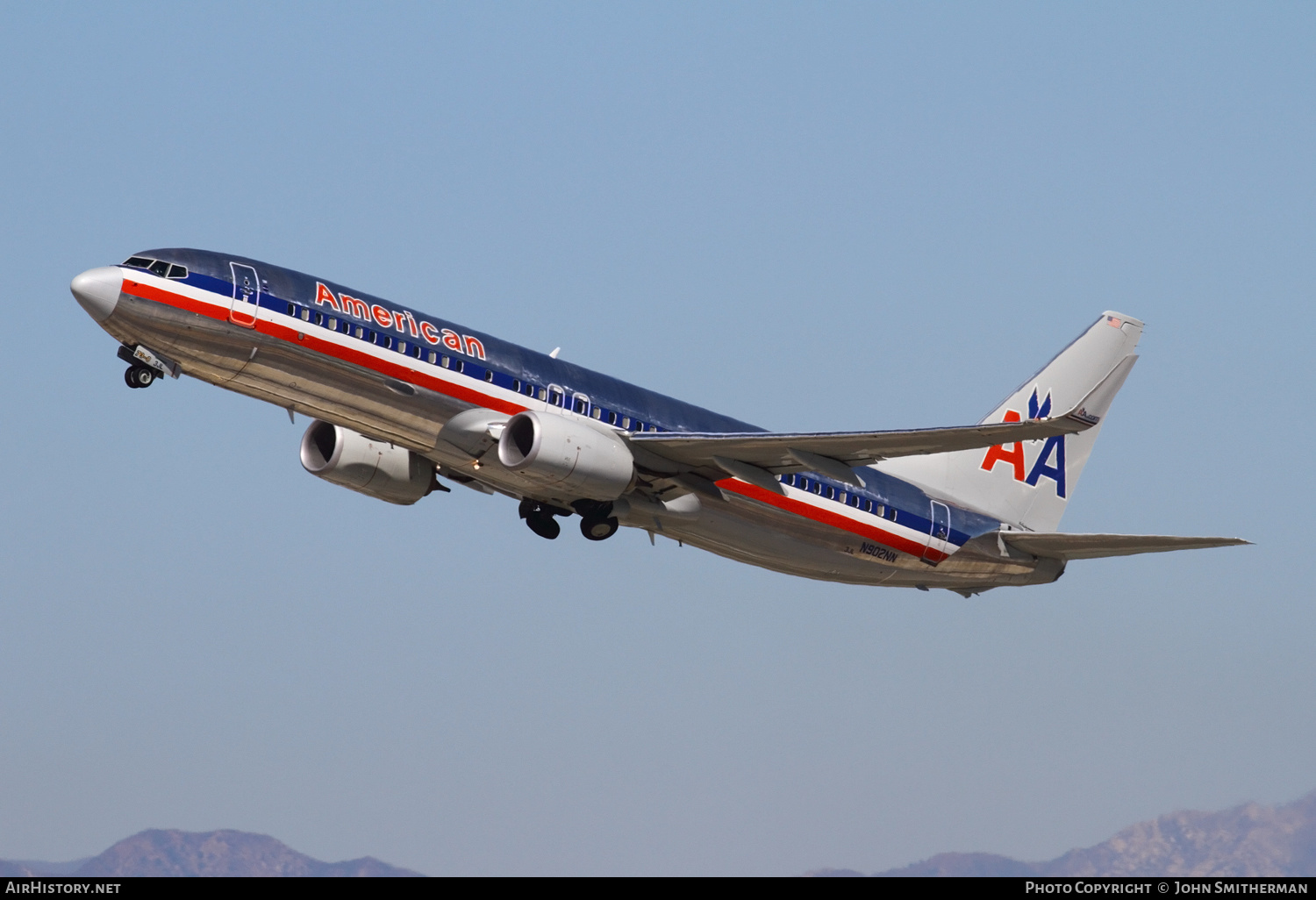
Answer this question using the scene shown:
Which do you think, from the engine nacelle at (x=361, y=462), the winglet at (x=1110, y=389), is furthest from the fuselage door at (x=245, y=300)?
the winglet at (x=1110, y=389)

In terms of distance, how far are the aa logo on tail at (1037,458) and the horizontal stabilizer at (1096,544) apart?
3.41m

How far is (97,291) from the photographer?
34.4 metres

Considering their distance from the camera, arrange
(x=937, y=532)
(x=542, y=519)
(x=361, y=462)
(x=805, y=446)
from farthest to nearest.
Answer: (x=937, y=532), (x=542, y=519), (x=361, y=462), (x=805, y=446)

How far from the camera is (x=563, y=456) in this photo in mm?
37219

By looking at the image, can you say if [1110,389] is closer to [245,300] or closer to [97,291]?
[245,300]

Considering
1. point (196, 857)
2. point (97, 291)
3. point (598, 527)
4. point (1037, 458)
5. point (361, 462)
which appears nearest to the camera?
point (97, 291)

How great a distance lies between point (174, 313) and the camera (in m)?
34.8

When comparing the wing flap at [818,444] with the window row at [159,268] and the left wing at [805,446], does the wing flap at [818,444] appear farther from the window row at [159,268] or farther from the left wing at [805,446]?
the window row at [159,268]

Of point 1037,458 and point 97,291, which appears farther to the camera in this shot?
point 1037,458

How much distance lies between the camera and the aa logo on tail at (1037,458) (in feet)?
162

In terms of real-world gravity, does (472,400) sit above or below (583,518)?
above

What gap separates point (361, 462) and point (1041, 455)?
22051 mm

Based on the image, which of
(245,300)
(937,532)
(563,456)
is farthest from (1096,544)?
(245,300)
